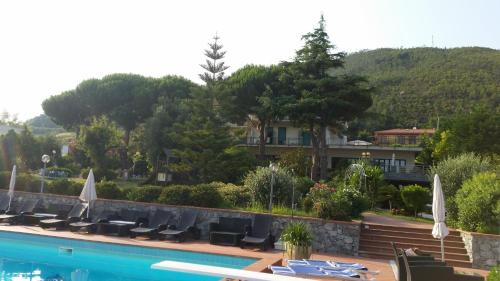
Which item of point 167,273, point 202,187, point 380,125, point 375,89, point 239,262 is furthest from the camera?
point 380,125

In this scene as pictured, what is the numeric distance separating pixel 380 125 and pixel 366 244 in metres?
51.2

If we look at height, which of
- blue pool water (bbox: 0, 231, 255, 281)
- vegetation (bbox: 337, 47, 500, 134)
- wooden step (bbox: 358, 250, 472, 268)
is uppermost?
vegetation (bbox: 337, 47, 500, 134)

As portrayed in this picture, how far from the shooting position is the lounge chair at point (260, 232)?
13.6 metres

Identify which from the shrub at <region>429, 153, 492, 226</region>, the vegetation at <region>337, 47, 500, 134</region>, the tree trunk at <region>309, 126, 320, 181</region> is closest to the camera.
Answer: the shrub at <region>429, 153, 492, 226</region>

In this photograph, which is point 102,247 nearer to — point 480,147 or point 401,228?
point 401,228

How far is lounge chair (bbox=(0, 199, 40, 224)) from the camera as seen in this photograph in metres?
16.4

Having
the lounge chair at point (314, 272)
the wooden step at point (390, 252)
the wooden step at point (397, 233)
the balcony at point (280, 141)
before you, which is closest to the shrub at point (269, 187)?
the wooden step at point (397, 233)

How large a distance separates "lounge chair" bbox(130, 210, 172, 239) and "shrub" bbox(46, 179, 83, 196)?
4695 mm

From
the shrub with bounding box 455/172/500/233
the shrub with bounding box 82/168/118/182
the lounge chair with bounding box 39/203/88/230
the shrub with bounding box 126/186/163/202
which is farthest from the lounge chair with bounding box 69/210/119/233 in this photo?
the shrub with bounding box 82/168/118/182

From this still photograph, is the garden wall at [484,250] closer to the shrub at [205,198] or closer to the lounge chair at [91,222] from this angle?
the shrub at [205,198]

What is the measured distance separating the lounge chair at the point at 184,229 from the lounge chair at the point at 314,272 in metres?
5.98

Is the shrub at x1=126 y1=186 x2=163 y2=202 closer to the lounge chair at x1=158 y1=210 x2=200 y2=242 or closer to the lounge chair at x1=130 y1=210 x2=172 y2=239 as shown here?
the lounge chair at x1=130 y1=210 x2=172 y2=239

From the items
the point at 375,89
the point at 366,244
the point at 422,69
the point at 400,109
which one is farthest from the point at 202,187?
the point at 422,69

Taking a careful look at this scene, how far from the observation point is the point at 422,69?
3007 inches
